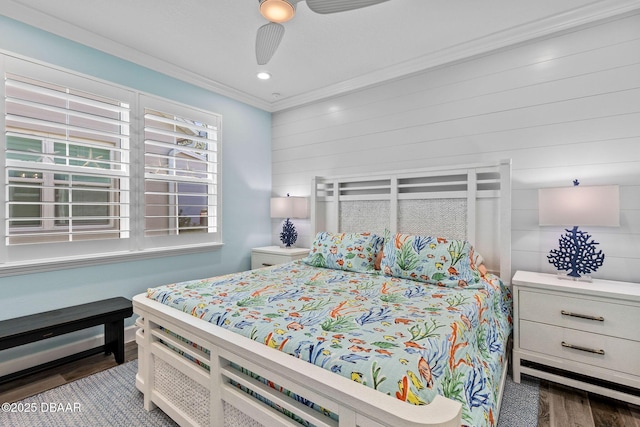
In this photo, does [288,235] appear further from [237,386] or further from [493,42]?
[493,42]

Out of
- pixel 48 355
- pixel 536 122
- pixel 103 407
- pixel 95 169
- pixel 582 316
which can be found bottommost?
pixel 103 407

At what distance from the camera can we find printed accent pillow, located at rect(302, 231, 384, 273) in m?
2.85

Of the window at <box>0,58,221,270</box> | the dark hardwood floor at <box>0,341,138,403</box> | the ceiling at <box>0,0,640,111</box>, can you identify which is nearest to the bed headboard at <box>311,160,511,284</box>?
the ceiling at <box>0,0,640,111</box>

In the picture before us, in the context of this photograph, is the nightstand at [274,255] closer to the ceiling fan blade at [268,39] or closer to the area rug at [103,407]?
the area rug at [103,407]

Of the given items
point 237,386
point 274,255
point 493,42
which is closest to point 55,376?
point 237,386

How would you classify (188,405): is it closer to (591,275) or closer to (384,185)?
(384,185)

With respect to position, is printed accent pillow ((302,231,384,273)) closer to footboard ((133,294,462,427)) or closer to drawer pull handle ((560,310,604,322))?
drawer pull handle ((560,310,604,322))

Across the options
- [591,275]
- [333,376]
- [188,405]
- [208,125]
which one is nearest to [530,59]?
[591,275]

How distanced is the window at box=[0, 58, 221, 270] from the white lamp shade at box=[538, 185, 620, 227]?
3.26 meters

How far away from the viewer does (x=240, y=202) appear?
4.09 meters

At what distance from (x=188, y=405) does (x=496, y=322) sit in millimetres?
2031

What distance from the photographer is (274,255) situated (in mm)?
3855

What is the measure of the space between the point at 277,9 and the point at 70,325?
2661 mm

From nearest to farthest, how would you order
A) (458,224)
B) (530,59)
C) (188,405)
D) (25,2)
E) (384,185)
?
(188,405) < (25,2) < (530,59) < (458,224) < (384,185)
